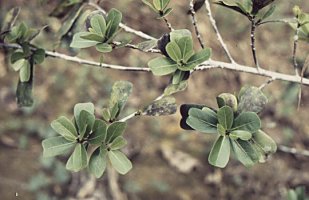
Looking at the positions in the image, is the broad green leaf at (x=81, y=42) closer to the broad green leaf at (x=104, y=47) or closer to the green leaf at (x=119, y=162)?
the broad green leaf at (x=104, y=47)

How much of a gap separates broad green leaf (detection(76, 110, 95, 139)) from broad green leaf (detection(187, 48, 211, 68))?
237 mm

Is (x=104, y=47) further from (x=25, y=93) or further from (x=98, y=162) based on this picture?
(x=25, y=93)

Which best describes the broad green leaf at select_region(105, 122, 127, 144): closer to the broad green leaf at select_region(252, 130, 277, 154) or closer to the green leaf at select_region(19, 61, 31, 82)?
the broad green leaf at select_region(252, 130, 277, 154)

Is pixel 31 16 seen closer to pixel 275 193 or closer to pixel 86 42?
pixel 275 193

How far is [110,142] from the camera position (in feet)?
3.27

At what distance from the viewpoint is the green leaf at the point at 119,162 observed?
0.97 metres

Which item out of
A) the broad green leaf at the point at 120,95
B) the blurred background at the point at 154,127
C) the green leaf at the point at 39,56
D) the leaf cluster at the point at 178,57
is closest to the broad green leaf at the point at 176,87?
the leaf cluster at the point at 178,57

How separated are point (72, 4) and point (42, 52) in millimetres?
201

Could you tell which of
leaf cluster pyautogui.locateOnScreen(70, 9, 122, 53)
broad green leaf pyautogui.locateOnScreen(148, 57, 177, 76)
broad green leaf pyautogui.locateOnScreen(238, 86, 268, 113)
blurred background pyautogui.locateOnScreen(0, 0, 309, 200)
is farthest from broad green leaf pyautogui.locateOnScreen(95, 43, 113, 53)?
blurred background pyautogui.locateOnScreen(0, 0, 309, 200)

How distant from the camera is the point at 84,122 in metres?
0.99

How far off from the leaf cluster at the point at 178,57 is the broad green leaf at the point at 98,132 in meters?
0.15

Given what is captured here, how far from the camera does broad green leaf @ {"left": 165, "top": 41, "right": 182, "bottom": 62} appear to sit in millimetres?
974

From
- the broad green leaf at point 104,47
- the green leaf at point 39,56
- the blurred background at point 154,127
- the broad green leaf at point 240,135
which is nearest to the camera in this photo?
the broad green leaf at point 240,135

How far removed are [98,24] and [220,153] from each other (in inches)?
15.4
